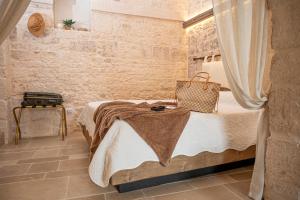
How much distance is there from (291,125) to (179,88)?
1.37 meters

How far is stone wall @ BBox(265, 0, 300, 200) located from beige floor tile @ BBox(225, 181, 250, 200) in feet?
1.01

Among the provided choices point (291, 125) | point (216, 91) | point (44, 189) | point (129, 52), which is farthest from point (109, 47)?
point (291, 125)

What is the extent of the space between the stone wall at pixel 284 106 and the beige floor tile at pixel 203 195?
1.26 ft

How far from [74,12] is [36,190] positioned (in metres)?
3.56

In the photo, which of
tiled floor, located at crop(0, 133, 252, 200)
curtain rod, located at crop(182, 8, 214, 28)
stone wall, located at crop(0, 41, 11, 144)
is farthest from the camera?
curtain rod, located at crop(182, 8, 214, 28)

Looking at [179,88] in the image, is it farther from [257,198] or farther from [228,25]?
[257,198]

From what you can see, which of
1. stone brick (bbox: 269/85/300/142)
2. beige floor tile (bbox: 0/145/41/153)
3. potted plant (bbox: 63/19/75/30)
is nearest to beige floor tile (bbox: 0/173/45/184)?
beige floor tile (bbox: 0/145/41/153)

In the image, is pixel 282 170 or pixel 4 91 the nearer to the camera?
pixel 282 170

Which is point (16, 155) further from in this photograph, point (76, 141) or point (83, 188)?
point (83, 188)

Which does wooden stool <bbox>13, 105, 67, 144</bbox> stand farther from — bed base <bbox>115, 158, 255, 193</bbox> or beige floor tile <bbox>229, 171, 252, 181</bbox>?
beige floor tile <bbox>229, 171, 252, 181</bbox>

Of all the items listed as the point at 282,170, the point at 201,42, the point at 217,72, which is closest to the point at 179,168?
the point at 282,170

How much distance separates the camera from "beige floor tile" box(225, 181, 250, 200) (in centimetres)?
195

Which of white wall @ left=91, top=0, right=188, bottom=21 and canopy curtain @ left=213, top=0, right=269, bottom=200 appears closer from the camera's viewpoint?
canopy curtain @ left=213, top=0, right=269, bottom=200

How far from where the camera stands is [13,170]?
2.51 m
